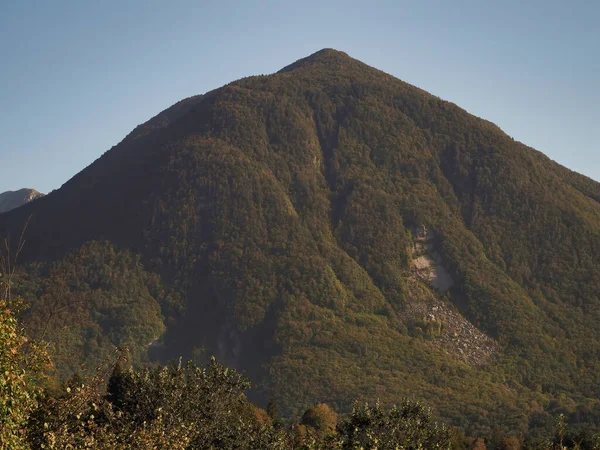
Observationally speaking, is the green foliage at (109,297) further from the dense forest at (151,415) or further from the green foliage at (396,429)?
the green foliage at (396,429)

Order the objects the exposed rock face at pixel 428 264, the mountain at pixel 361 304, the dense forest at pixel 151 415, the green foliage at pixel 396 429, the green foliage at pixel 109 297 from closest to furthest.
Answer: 1. the dense forest at pixel 151 415
2. the green foliage at pixel 396 429
3. the mountain at pixel 361 304
4. the green foliage at pixel 109 297
5. the exposed rock face at pixel 428 264

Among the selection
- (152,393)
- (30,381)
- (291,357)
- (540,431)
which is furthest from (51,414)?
(291,357)

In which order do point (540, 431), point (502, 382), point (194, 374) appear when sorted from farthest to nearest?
point (502, 382)
point (540, 431)
point (194, 374)

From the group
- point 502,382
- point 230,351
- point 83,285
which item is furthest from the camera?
point 83,285

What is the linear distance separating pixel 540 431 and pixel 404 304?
67.0 metres

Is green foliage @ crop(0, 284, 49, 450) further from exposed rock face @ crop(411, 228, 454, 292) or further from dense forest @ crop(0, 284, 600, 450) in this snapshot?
exposed rock face @ crop(411, 228, 454, 292)

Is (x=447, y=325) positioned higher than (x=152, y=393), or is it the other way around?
(x=152, y=393)

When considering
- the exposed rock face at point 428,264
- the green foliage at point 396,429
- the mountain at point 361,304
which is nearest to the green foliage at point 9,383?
the green foliage at point 396,429

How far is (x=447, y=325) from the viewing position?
6845 inches

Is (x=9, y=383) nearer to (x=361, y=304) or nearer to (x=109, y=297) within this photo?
(x=361, y=304)

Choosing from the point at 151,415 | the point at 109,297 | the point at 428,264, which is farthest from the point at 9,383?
the point at 428,264

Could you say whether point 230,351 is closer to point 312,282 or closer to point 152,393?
point 312,282

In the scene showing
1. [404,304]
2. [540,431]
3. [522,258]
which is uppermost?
[522,258]

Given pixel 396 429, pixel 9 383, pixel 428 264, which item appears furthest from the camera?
pixel 428 264
